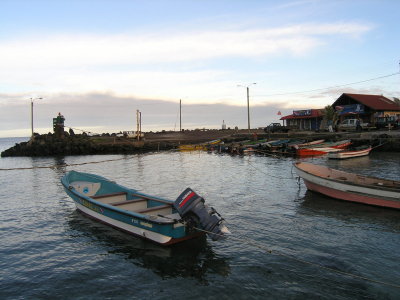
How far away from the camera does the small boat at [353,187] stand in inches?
633

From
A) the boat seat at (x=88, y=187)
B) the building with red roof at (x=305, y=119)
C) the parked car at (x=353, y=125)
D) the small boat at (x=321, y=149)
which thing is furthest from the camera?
the building with red roof at (x=305, y=119)

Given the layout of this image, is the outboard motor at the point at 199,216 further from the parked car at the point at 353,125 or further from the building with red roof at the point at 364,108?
the building with red roof at the point at 364,108

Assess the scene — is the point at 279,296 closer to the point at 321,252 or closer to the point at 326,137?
the point at 321,252

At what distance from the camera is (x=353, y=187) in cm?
1733

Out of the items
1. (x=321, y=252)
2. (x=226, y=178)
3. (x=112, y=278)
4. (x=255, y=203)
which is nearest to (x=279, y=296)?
(x=321, y=252)

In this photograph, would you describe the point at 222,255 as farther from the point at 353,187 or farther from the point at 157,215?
the point at 353,187

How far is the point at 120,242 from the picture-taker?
42.1 feet

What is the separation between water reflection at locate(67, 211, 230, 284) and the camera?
10.3 meters

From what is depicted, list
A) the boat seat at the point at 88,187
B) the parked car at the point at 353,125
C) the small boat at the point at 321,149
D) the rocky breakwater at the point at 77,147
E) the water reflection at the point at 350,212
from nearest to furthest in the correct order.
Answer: the water reflection at the point at 350,212, the boat seat at the point at 88,187, the small boat at the point at 321,149, the parked car at the point at 353,125, the rocky breakwater at the point at 77,147

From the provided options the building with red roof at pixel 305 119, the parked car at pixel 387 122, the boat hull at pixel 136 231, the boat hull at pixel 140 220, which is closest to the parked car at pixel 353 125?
the parked car at pixel 387 122

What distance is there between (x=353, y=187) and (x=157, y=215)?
1067 cm

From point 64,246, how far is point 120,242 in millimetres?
2156

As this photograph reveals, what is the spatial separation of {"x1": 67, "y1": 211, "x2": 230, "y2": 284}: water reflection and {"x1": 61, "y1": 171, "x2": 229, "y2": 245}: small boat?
0.35 metres

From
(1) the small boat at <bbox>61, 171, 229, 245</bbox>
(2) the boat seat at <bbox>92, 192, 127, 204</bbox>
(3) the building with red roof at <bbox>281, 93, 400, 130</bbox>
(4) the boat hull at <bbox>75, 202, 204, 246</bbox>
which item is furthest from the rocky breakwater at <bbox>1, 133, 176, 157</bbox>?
(4) the boat hull at <bbox>75, 202, 204, 246</bbox>
